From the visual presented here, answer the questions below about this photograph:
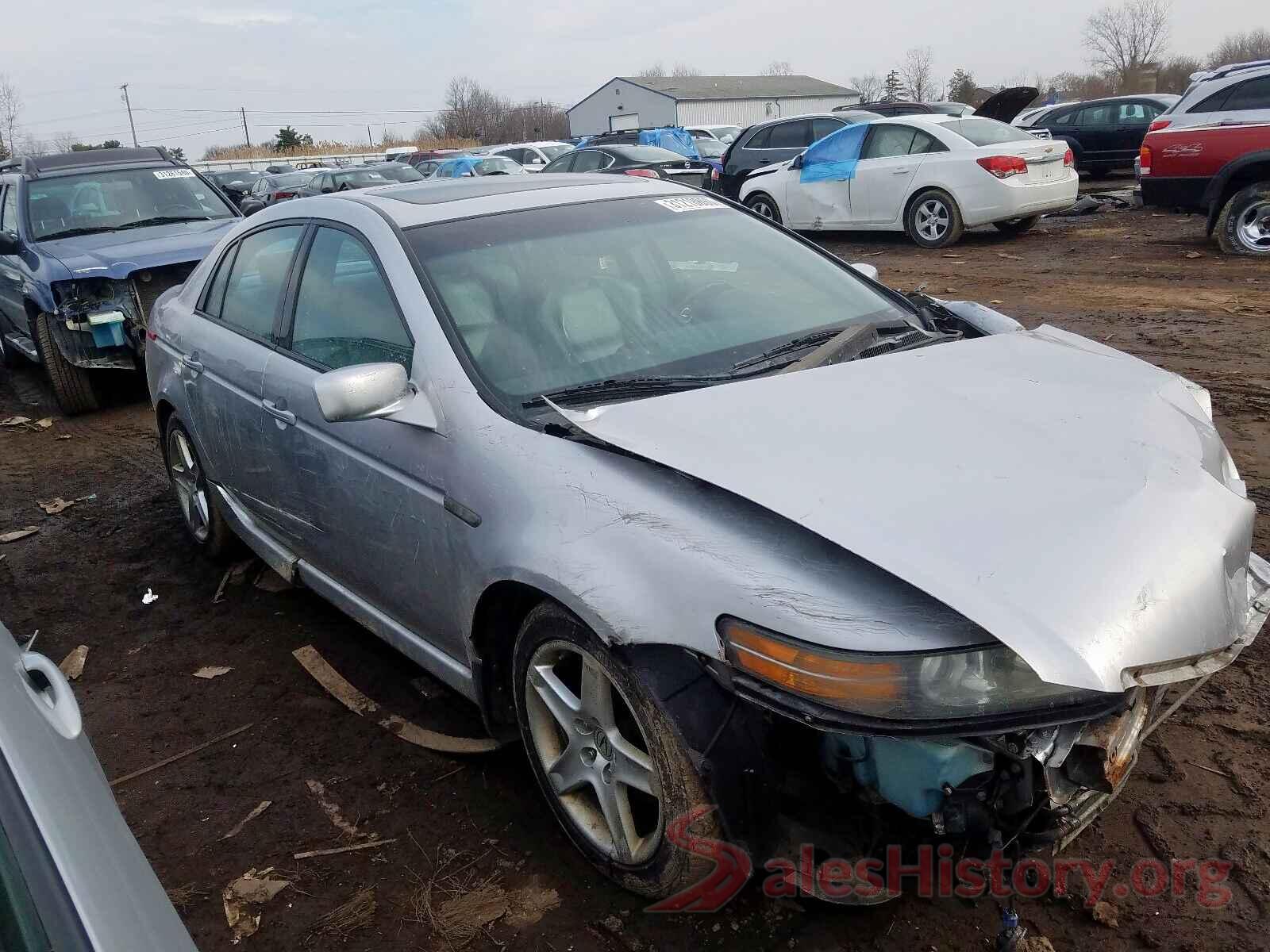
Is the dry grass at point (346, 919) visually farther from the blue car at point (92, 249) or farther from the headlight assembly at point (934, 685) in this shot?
the blue car at point (92, 249)

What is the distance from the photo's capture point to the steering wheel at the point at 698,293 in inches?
124

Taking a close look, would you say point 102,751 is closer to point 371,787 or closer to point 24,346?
point 371,787

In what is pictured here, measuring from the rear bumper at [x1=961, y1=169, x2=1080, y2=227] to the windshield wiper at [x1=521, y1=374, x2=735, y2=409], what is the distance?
406 inches

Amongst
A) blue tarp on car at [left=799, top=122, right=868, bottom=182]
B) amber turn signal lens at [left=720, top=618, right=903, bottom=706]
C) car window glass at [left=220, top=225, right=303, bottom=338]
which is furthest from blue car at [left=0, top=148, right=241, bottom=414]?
blue tarp on car at [left=799, top=122, right=868, bottom=182]

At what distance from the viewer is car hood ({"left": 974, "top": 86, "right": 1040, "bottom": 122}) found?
16.6 m

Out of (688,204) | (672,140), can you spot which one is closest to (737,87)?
(672,140)

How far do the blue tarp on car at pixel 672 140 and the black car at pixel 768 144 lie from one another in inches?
276

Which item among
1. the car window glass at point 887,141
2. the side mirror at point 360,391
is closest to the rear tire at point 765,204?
the car window glass at point 887,141

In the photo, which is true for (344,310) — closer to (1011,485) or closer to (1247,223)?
(1011,485)

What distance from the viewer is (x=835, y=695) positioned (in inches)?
74.5

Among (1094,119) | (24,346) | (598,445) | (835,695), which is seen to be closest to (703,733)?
(835,695)

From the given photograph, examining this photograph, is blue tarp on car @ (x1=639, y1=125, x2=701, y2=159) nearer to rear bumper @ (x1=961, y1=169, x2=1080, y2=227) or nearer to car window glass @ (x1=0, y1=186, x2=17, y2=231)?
rear bumper @ (x1=961, y1=169, x2=1080, y2=227)

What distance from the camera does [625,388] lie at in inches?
106

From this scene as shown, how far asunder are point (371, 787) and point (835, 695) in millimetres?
1758
